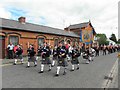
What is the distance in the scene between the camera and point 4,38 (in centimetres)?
1994

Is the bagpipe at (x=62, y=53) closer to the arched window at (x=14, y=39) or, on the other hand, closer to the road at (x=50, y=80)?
the road at (x=50, y=80)

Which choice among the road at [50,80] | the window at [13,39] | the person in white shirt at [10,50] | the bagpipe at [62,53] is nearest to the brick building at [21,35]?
the window at [13,39]

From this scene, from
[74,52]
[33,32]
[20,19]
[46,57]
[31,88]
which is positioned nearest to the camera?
[31,88]

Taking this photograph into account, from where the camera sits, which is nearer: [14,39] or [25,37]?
[14,39]

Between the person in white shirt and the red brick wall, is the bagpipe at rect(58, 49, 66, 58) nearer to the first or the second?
the person in white shirt

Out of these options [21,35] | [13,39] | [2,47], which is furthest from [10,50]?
[21,35]

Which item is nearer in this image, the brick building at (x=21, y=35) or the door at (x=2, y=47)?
the door at (x=2, y=47)

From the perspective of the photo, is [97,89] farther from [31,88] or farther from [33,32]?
[33,32]

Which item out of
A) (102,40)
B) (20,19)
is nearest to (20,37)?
(20,19)

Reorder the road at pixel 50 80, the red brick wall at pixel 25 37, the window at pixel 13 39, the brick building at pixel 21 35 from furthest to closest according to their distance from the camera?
the window at pixel 13 39 < the red brick wall at pixel 25 37 < the brick building at pixel 21 35 < the road at pixel 50 80

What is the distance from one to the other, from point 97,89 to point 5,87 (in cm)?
388

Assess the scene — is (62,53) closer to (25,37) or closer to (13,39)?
(13,39)

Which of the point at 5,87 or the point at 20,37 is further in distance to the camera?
the point at 20,37

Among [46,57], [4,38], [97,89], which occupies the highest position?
[4,38]
